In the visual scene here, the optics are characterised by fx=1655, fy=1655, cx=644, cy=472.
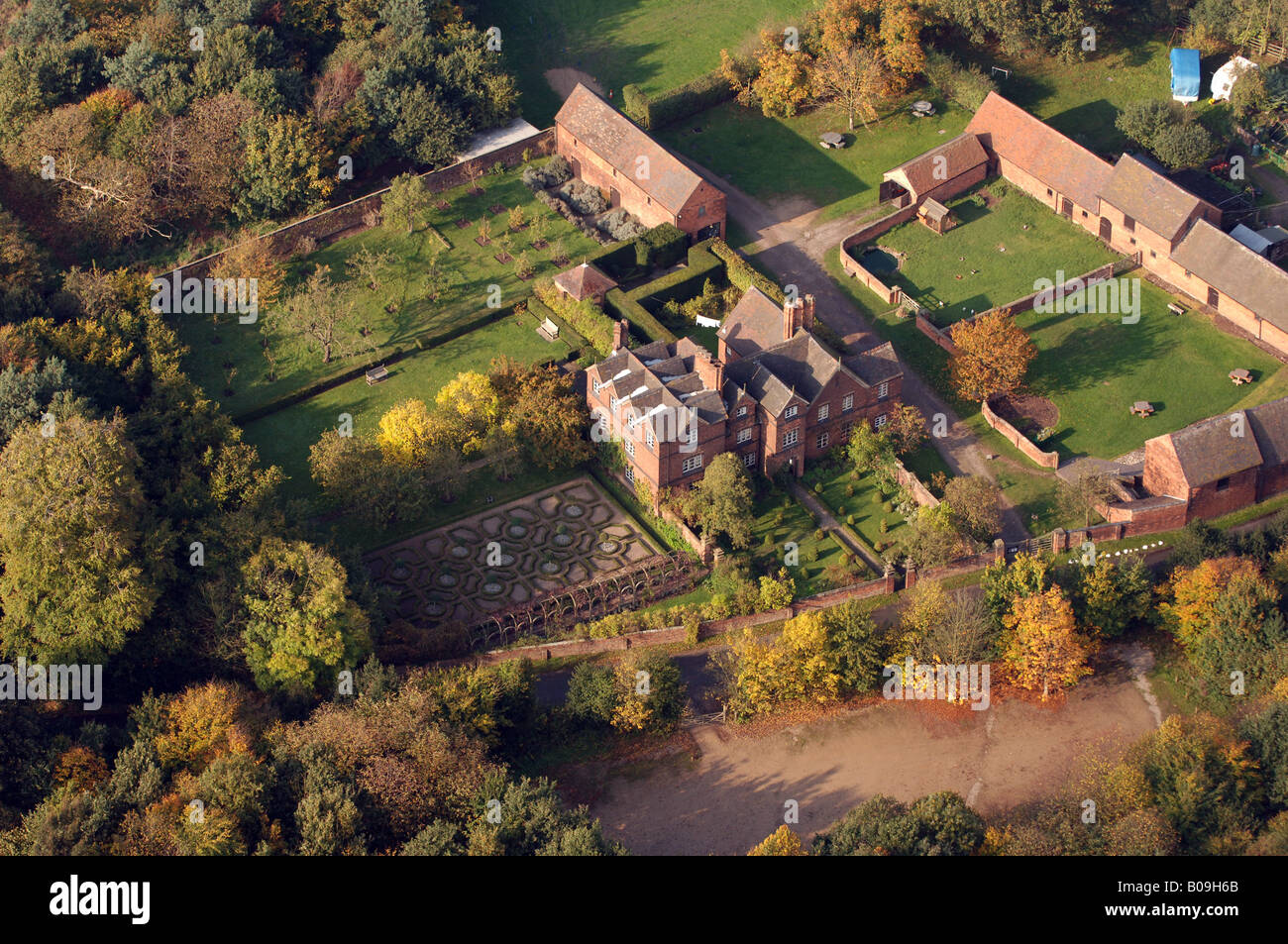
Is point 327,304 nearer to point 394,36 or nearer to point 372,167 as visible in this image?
point 372,167

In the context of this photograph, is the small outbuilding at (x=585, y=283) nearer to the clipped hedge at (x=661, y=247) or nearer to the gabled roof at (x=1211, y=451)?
the clipped hedge at (x=661, y=247)

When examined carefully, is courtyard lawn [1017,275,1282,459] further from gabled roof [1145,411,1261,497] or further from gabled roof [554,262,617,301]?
gabled roof [554,262,617,301]

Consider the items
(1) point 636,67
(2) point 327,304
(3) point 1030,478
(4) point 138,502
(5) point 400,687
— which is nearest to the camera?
(5) point 400,687

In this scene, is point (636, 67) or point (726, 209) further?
point (636, 67)

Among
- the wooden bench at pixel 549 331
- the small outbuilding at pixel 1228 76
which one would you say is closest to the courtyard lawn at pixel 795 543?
the wooden bench at pixel 549 331

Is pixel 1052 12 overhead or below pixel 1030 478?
overhead

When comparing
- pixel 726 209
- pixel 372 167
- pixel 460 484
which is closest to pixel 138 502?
pixel 460 484

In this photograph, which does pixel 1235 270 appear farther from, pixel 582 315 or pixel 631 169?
pixel 582 315

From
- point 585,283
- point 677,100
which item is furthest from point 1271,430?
point 677,100
